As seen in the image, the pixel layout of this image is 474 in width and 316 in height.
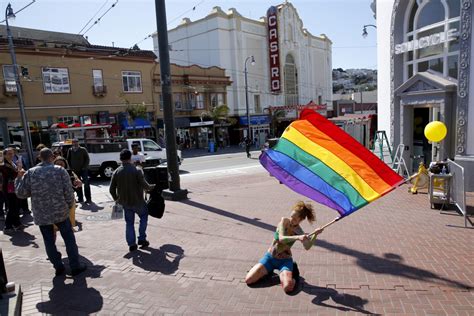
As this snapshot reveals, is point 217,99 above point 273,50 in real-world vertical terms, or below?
below

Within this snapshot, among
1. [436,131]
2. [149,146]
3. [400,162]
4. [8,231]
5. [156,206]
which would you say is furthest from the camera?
[149,146]

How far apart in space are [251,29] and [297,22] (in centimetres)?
793

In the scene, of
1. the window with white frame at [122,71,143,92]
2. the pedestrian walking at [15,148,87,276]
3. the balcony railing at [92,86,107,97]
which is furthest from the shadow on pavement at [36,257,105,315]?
the window with white frame at [122,71,143,92]

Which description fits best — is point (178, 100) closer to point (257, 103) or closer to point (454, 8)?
point (257, 103)

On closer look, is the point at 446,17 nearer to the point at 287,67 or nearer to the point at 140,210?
the point at 140,210

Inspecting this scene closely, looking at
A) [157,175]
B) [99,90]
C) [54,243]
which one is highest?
[99,90]

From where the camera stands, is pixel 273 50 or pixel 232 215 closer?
pixel 232 215

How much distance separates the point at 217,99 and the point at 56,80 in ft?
51.7

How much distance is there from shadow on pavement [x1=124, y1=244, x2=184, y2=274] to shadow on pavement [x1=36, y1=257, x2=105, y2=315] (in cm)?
68

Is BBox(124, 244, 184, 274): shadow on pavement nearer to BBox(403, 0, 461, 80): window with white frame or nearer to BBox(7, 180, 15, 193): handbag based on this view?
BBox(7, 180, 15, 193): handbag

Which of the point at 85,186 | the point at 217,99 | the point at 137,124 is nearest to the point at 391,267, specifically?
the point at 85,186

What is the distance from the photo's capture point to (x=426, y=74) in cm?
1041

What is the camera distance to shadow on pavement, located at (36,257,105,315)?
4.06m

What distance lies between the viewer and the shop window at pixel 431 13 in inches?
414
